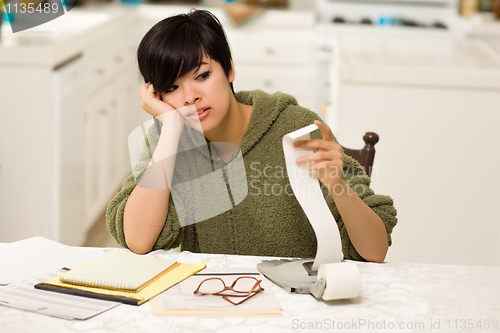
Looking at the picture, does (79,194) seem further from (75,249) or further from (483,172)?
(483,172)

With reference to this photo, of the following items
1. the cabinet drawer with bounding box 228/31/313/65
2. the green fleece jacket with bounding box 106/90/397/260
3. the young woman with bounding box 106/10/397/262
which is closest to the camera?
the young woman with bounding box 106/10/397/262

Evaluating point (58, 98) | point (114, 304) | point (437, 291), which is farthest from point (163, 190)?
point (58, 98)

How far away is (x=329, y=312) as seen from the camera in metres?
0.79

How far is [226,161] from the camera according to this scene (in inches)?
47.9

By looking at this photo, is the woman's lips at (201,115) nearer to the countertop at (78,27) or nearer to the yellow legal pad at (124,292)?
the yellow legal pad at (124,292)

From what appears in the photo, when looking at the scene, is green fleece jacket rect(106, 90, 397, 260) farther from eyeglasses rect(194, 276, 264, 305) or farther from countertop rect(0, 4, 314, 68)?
countertop rect(0, 4, 314, 68)

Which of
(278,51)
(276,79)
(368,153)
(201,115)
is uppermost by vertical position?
(201,115)

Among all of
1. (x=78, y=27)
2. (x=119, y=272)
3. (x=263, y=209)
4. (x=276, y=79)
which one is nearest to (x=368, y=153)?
(x=263, y=209)

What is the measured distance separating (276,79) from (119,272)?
250 centimetres

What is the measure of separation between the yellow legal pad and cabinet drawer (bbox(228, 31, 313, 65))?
8.09 feet

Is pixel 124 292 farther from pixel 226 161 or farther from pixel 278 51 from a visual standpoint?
pixel 278 51

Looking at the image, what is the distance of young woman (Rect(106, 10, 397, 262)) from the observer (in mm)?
1036

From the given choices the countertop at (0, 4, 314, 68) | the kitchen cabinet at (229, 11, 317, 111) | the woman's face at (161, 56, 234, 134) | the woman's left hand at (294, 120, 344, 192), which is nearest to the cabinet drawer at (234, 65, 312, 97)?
the kitchen cabinet at (229, 11, 317, 111)

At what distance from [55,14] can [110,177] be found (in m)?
0.89
